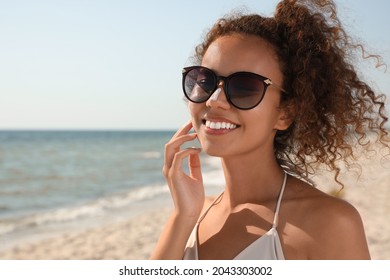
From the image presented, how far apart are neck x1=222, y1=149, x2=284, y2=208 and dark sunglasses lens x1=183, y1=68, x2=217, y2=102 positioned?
38cm

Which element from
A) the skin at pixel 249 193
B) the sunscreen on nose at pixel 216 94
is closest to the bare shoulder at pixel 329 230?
the skin at pixel 249 193

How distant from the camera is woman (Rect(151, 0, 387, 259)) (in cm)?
246

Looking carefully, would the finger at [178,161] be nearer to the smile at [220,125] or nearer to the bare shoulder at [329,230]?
the smile at [220,125]

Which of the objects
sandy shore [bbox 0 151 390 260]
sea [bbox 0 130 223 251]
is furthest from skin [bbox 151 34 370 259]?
sea [bbox 0 130 223 251]

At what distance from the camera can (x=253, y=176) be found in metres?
2.84

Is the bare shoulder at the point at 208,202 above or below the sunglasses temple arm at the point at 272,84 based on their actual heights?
below

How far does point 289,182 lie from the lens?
2.74 m

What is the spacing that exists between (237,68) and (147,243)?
771 centimetres

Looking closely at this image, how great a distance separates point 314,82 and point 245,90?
1.48 ft

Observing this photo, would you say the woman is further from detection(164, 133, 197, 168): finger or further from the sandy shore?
the sandy shore

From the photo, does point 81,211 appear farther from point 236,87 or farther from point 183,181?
point 236,87

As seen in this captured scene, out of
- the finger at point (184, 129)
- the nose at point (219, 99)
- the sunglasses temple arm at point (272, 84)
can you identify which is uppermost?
the sunglasses temple arm at point (272, 84)

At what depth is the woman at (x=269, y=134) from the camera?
96.9 inches
